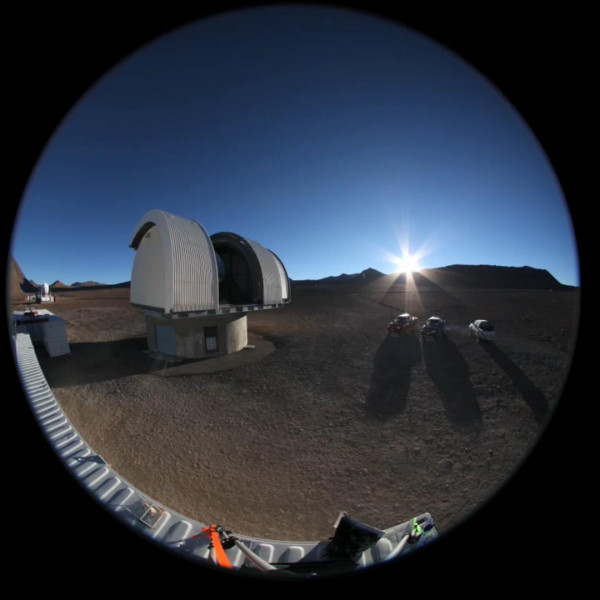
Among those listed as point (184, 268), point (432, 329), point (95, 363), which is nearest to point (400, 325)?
point (432, 329)

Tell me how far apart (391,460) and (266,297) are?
1049cm

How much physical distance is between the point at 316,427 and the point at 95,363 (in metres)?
9.68

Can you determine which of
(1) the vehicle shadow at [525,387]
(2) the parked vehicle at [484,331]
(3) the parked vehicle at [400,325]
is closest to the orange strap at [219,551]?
(1) the vehicle shadow at [525,387]

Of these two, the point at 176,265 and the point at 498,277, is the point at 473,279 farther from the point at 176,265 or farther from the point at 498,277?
the point at 176,265

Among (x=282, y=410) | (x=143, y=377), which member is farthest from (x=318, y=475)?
(x=143, y=377)

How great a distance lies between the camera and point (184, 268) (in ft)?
32.0

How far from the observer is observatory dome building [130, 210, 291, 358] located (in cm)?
966

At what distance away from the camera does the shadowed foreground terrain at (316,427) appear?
393 cm

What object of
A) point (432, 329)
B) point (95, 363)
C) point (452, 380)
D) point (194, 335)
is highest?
point (194, 335)

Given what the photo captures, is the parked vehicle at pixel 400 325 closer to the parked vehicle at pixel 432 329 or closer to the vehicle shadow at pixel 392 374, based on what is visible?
the vehicle shadow at pixel 392 374

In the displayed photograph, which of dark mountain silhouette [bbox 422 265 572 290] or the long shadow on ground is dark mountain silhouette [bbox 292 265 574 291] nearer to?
dark mountain silhouette [bbox 422 265 572 290]

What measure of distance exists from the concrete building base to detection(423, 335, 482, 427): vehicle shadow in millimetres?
9065

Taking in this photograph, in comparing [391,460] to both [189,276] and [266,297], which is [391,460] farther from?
[266,297]

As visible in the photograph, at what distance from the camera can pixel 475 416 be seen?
20.6ft
